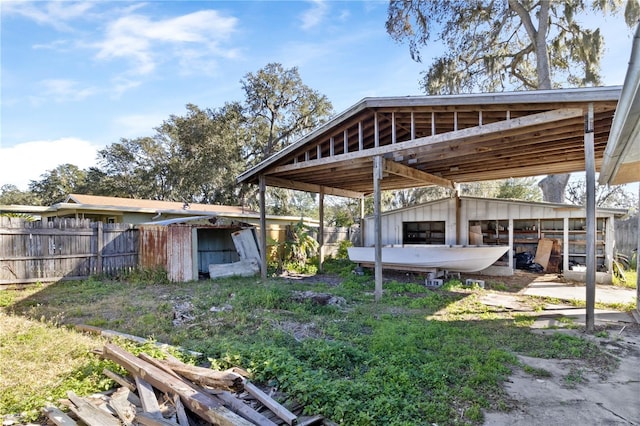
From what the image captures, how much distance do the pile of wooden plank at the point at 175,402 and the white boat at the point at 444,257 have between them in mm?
6593

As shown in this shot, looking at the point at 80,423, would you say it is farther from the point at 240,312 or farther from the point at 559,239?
the point at 559,239

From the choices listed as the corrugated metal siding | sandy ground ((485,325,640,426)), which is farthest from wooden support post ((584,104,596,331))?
the corrugated metal siding

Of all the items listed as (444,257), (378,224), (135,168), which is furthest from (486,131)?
(135,168)

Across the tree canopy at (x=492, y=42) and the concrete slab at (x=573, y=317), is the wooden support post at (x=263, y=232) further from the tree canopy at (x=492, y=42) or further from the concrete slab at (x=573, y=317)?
the tree canopy at (x=492, y=42)

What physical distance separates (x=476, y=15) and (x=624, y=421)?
15.5 m

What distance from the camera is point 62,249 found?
818 centimetres

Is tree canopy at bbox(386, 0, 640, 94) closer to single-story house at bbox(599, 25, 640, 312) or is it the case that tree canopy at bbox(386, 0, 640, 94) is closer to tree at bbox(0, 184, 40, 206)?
single-story house at bbox(599, 25, 640, 312)

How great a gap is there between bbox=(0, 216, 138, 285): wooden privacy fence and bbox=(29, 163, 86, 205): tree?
2036 centimetres

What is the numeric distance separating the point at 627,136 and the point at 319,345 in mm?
4147

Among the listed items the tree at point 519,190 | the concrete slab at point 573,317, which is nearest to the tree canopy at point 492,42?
the tree at point 519,190

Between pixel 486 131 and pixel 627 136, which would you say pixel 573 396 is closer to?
pixel 627 136

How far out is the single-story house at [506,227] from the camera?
29.5 ft

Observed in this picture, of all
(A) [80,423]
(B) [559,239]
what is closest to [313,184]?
(B) [559,239]

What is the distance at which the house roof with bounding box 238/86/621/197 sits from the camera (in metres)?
5.11
